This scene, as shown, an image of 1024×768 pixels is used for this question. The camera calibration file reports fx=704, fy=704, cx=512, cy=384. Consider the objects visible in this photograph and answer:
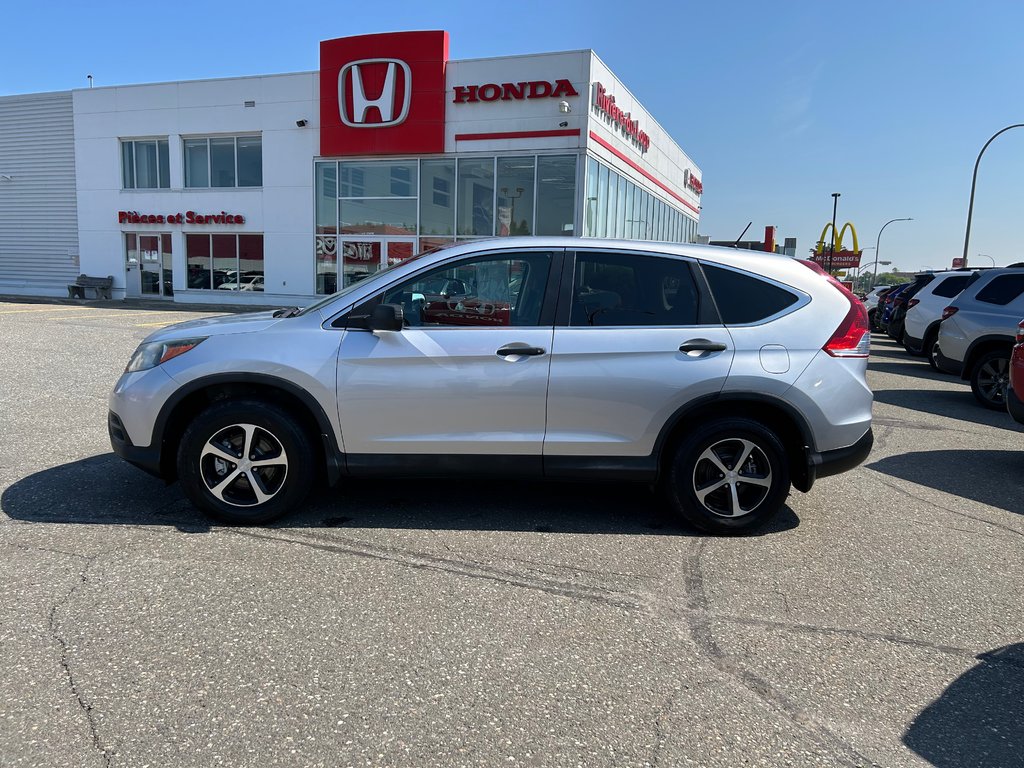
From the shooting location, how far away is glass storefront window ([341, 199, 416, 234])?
2378 centimetres

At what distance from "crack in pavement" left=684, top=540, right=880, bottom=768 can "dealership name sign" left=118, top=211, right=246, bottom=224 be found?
2570 centimetres

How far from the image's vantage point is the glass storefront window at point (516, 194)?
878 inches

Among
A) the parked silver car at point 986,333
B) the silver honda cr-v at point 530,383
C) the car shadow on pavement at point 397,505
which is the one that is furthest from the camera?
the parked silver car at point 986,333

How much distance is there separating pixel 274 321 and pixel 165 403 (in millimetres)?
785

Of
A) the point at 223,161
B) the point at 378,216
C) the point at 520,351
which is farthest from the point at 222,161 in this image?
the point at 520,351

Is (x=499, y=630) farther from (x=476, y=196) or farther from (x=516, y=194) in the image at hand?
(x=476, y=196)

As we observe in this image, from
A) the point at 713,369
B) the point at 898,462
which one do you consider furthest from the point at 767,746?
the point at 898,462

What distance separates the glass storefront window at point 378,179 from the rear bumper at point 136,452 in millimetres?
20398

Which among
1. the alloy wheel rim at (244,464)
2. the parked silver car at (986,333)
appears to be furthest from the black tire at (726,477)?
the parked silver car at (986,333)

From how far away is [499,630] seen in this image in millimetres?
3117

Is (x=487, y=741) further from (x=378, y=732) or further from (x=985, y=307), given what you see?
(x=985, y=307)

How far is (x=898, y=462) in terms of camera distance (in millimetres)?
6293

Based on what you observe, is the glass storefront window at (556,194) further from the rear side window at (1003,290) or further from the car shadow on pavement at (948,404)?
the rear side window at (1003,290)

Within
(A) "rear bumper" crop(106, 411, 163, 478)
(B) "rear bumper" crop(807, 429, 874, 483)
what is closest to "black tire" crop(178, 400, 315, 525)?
(A) "rear bumper" crop(106, 411, 163, 478)
